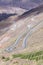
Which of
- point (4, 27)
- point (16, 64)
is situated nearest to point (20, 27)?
point (4, 27)

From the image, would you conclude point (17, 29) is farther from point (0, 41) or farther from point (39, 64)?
point (39, 64)

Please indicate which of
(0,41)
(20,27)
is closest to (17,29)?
(20,27)

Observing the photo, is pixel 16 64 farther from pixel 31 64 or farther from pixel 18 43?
pixel 18 43

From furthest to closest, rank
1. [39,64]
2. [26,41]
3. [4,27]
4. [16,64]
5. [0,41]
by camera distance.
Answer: [4,27], [0,41], [26,41], [16,64], [39,64]

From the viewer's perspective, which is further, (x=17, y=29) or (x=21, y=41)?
(x=17, y=29)

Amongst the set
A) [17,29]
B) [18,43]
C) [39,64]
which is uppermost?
[17,29]

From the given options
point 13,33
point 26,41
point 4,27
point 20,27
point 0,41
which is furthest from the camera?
point 4,27

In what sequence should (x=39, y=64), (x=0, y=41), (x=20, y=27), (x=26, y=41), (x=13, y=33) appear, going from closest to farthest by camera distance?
(x=39, y=64) < (x=26, y=41) < (x=0, y=41) < (x=13, y=33) < (x=20, y=27)

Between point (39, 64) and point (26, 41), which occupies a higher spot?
point (26, 41)

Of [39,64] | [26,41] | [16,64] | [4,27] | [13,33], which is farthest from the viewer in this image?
[4,27]
